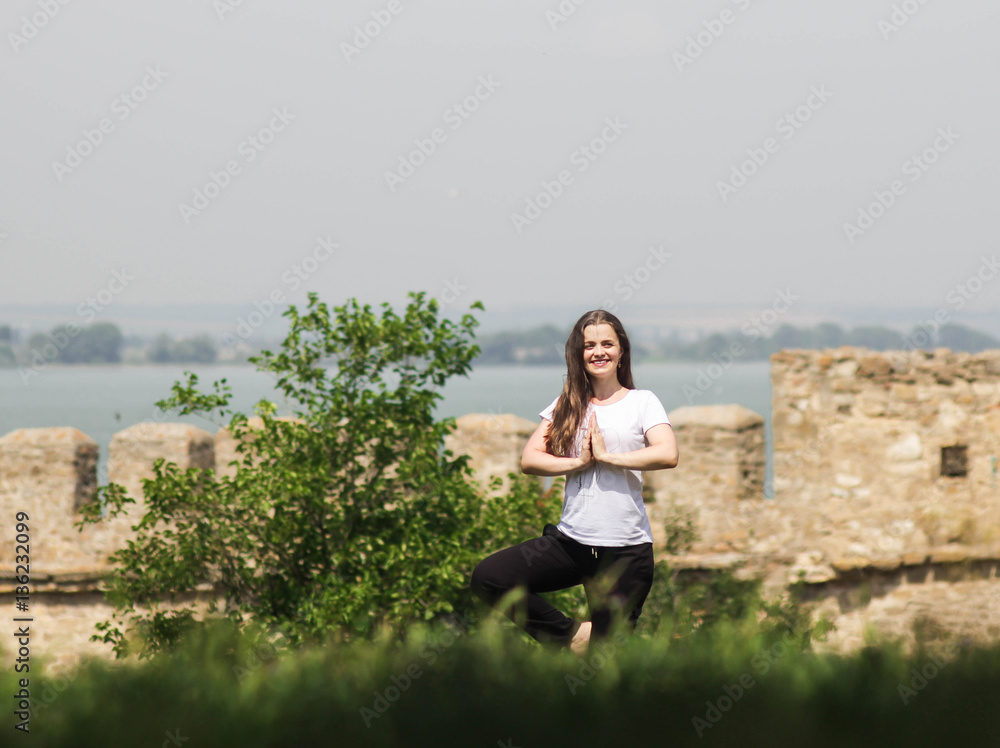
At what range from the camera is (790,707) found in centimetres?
271

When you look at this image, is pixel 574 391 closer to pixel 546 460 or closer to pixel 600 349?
pixel 600 349

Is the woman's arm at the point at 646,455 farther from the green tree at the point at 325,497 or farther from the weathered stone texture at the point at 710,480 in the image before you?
the weathered stone texture at the point at 710,480

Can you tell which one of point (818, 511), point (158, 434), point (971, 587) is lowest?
point (971, 587)

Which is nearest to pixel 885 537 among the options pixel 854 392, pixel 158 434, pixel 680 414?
pixel 854 392

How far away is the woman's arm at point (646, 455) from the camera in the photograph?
4.18 meters

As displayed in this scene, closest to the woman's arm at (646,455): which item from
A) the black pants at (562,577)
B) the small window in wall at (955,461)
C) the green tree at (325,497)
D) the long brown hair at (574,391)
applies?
the long brown hair at (574,391)

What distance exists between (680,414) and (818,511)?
5.13ft

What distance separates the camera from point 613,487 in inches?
170

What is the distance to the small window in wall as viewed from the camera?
30.4 ft

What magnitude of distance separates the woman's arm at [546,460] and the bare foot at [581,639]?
25.9 inches

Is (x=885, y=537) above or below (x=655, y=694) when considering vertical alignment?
below

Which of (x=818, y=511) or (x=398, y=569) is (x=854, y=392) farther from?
(x=398, y=569)

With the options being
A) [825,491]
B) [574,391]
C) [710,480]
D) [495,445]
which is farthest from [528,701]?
[825,491]

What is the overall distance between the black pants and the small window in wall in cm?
595
